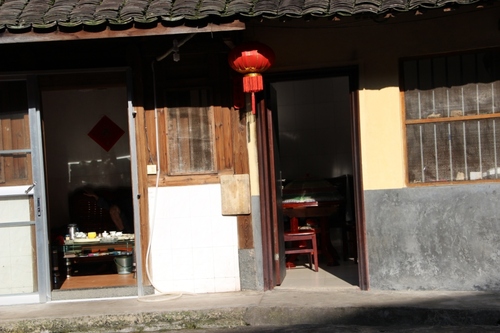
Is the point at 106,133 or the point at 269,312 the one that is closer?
the point at 269,312

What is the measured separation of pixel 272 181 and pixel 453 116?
7.57ft

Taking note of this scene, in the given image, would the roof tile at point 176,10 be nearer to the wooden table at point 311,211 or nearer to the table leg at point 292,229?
the wooden table at point 311,211

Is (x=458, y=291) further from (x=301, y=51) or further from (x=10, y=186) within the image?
(x=10, y=186)

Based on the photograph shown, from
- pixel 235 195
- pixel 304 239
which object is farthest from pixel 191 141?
pixel 304 239

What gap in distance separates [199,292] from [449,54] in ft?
13.3

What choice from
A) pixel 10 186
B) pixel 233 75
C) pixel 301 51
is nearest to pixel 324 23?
pixel 301 51

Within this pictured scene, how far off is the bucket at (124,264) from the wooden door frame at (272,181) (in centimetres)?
225

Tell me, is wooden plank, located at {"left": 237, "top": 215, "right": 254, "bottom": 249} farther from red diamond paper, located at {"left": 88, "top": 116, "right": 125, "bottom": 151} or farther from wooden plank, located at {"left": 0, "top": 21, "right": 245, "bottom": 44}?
red diamond paper, located at {"left": 88, "top": 116, "right": 125, "bottom": 151}

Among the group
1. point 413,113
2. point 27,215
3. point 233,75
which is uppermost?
point 233,75

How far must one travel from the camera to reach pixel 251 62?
8016mm

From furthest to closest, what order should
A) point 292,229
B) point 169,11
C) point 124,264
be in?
point 292,229 → point 124,264 → point 169,11

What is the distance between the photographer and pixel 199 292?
28.8ft

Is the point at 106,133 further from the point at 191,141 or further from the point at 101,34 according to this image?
the point at 101,34

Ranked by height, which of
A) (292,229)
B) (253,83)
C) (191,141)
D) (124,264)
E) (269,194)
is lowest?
(124,264)
